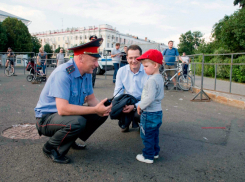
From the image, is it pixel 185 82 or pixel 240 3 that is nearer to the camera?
pixel 185 82

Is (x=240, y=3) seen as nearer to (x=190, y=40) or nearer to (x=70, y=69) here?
(x=70, y=69)

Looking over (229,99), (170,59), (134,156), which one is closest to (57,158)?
(134,156)

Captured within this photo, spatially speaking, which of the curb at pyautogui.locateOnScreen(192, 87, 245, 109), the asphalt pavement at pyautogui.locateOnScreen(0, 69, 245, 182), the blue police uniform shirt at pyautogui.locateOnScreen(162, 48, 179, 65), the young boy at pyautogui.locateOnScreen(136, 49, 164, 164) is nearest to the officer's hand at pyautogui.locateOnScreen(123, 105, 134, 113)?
the asphalt pavement at pyautogui.locateOnScreen(0, 69, 245, 182)

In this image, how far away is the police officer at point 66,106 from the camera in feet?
8.73

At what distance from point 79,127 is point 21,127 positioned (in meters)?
2.15

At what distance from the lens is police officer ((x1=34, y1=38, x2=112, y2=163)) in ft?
8.73

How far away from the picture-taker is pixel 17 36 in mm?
45531

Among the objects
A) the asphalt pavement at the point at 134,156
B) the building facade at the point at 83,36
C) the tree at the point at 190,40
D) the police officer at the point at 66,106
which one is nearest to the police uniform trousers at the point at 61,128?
the police officer at the point at 66,106

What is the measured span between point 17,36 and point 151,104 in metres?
49.5

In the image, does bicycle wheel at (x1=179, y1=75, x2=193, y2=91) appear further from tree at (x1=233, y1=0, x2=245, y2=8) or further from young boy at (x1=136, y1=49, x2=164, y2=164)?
tree at (x1=233, y1=0, x2=245, y2=8)

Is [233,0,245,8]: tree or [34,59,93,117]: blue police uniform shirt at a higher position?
[233,0,245,8]: tree

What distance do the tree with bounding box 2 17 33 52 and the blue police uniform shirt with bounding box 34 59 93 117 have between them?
46683 millimetres

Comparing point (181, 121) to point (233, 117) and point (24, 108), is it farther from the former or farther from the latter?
point (24, 108)

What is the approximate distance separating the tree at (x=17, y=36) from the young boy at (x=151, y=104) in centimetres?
4720
